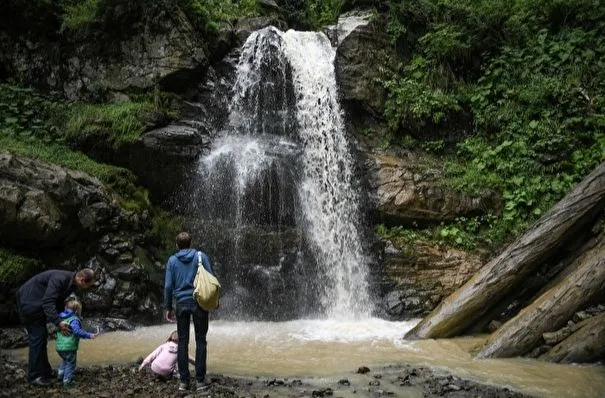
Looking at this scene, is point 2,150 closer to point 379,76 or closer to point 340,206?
point 340,206

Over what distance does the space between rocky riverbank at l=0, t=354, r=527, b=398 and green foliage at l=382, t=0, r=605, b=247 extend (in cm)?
608

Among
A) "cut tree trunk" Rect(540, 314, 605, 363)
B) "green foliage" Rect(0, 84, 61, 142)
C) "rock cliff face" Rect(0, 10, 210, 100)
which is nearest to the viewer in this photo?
"cut tree trunk" Rect(540, 314, 605, 363)

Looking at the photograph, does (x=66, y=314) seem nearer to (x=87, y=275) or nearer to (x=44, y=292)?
(x=44, y=292)

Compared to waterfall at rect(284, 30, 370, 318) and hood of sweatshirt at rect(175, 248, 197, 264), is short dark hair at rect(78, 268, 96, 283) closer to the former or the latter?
hood of sweatshirt at rect(175, 248, 197, 264)

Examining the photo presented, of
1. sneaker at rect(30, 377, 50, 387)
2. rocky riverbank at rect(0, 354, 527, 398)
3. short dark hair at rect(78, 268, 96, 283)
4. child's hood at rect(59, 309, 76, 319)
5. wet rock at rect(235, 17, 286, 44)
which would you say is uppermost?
wet rock at rect(235, 17, 286, 44)

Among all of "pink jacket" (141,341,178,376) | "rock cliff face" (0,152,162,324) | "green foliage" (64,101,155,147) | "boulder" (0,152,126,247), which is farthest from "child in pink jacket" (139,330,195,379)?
"green foliage" (64,101,155,147)

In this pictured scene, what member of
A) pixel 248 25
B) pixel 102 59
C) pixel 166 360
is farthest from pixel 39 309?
pixel 248 25

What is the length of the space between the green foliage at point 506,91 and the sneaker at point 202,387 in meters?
7.58

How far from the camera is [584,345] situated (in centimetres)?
650

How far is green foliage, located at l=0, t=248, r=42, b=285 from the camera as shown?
8.12m

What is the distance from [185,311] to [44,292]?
64.5 inches

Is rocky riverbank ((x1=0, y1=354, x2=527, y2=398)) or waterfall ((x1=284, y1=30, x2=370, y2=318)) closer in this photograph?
rocky riverbank ((x1=0, y1=354, x2=527, y2=398))

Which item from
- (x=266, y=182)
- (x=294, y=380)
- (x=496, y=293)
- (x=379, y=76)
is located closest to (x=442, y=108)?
(x=379, y=76)

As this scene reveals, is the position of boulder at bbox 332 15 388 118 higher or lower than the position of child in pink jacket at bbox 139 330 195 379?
higher
